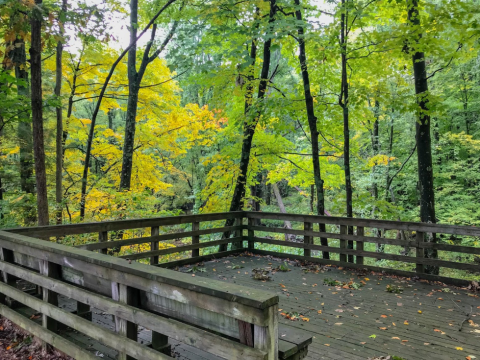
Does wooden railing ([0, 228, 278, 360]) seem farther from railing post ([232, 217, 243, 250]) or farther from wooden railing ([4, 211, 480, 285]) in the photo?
railing post ([232, 217, 243, 250])

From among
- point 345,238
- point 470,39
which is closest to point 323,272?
point 345,238

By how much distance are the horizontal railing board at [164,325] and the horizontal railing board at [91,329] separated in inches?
7.1

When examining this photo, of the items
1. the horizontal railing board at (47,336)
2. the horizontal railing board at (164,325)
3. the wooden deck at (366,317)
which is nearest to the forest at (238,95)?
the horizontal railing board at (47,336)

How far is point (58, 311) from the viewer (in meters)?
3.22

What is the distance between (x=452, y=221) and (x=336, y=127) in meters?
8.17

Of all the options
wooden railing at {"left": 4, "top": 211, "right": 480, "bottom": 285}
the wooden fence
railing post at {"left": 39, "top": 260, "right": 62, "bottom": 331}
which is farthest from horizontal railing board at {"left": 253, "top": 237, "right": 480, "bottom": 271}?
railing post at {"left": 39, "top": 260, "right": 62, "bottom": 331}

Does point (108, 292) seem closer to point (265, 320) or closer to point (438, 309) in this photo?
point (265, 320)

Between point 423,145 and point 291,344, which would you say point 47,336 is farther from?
point 423,145

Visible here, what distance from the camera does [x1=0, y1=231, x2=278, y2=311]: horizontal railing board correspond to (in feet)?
6.28

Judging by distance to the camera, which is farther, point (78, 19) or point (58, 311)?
point (78, 19)

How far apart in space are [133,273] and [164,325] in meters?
0.47

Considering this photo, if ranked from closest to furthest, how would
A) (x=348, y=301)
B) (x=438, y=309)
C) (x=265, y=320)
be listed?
(x=265, y=320), (x=438, y=309), (x=348, y=301)

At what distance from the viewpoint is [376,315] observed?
14.1 ft

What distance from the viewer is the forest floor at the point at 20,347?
3.30 meters
